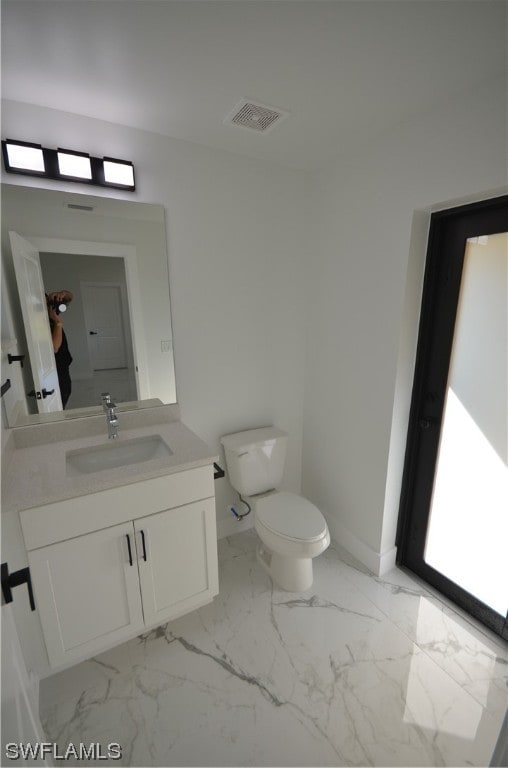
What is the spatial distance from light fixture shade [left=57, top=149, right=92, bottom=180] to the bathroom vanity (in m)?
1.14

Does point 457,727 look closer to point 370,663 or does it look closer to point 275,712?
point 370,663

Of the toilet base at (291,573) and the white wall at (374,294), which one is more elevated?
the white wall at (374,294)

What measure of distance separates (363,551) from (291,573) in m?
0.52

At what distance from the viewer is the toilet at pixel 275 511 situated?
172 cm

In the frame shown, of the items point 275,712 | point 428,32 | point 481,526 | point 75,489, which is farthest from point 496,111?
point 275,712

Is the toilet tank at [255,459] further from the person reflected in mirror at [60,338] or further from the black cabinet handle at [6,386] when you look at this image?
the black cabinet handle at [6,386]

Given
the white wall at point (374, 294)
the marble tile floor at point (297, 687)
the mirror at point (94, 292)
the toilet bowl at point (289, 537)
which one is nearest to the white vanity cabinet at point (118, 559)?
the marble tile floor at point (297, 687)

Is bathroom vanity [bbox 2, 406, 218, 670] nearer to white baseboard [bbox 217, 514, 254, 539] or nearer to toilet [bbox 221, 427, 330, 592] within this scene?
toilet [bbox 221, 427, 330, 592]

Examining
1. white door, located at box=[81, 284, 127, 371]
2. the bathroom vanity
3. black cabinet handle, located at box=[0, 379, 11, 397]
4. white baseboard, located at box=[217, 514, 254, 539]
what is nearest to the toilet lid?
the bathroom vanity

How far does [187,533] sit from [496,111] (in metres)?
2.06

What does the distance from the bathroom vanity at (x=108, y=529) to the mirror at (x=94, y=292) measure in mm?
244

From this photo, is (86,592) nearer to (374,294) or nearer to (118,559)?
(118,559)

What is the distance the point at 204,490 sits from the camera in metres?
1.53

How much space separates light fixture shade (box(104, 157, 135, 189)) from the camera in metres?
1.58
